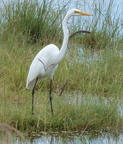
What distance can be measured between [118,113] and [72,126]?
1.69 ft

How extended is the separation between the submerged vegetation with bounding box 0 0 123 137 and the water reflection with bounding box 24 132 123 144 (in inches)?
3.8

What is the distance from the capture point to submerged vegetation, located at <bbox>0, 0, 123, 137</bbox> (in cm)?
437

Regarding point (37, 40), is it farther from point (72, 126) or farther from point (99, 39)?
point (72, 126)

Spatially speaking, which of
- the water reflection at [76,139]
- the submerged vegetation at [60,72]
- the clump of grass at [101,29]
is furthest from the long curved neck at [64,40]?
the clump of grass at [101,29]

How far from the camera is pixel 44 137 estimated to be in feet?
13.6

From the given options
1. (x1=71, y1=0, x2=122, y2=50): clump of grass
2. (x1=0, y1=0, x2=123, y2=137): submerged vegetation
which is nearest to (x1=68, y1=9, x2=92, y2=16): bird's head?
(x1=0, y1=0, x2=123, y2=137): submerged vegetation

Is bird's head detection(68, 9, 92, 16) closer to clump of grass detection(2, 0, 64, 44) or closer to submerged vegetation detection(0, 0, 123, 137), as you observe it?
submerged vegetation detection(0, 0, 123, 137)

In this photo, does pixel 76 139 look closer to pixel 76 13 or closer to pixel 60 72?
pixel 76 13

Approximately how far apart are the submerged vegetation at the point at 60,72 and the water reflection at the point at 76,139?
0.10 metres

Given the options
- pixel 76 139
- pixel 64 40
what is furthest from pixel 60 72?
pixel 76 139

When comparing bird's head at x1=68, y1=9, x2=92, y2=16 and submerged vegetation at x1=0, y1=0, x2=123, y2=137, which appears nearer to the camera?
submerged vegetation at x1=0, y1=0, x2=123, y2=137

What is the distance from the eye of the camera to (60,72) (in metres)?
6.02

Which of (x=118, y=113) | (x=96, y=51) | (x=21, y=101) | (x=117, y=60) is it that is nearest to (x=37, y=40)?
(x=96, y=51)

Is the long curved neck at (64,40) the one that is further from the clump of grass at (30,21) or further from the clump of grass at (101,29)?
the clump of grass at (101,29)
